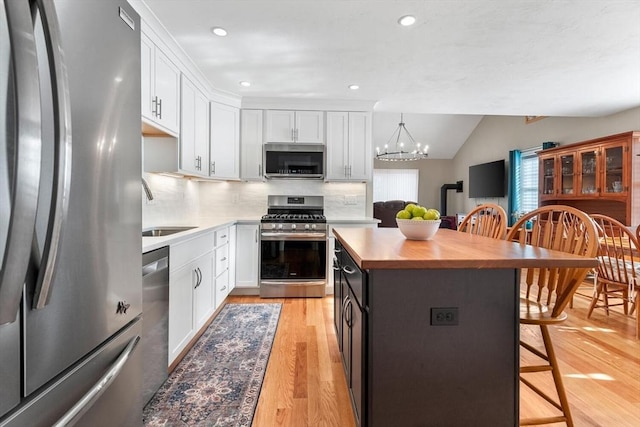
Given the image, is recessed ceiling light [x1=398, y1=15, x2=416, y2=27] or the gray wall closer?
recessed ceiling light [x1=398, y1=15, x2=416, y2=27]

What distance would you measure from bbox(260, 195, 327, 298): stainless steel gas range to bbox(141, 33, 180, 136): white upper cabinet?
4.75 feet

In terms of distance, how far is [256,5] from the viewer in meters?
2.00

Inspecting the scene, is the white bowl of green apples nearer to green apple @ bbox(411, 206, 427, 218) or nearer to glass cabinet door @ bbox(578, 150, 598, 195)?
green apple @ bbox(411, 206, 427, 218)

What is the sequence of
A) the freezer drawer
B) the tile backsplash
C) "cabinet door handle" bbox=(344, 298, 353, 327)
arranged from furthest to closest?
the tile backsplash
"cabinet door handle" bbox=(344, 298, 353, 327)
the freezer drawer

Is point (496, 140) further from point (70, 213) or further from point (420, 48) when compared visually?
point (70, 213)

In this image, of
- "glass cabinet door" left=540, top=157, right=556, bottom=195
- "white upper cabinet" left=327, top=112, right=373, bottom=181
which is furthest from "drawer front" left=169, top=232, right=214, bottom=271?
"glass cabinet door" left=540, top=157, right=556, bottom=195

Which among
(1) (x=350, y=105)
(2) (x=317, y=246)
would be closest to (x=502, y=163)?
(1) (x=350, y=105)

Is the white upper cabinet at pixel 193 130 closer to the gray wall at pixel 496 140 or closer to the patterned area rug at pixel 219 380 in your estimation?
the patterned area rug at pixel 219 380

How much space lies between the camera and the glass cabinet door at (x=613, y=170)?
3.86 metres

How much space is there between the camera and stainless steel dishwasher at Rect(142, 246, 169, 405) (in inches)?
61.7

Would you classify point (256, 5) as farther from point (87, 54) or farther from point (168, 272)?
point (168, 272)

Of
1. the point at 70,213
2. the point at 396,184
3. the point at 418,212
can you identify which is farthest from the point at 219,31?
the point at 396,184

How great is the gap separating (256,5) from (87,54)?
1.56m

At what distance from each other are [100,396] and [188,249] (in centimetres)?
143
